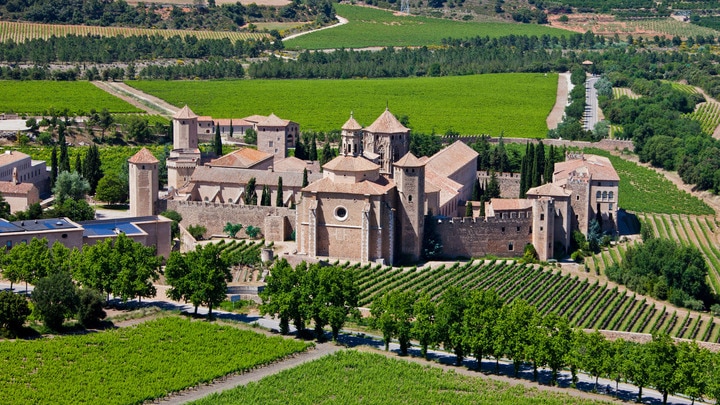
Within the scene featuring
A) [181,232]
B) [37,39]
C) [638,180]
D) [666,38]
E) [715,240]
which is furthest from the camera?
[666,38]

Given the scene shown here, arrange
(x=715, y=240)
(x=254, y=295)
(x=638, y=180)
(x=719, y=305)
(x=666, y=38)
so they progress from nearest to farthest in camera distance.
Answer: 1. (x=254, y=295)
2. (x=719, y=305)
3. (x=715, y=240)
4. (x=638, y=180)
5. (x=666, y=38)

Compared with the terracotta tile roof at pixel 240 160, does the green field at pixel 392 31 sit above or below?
above

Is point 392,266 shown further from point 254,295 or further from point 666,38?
point 666,38

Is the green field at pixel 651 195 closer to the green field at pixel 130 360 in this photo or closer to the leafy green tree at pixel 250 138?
the leafy green tree at pixel 250 138

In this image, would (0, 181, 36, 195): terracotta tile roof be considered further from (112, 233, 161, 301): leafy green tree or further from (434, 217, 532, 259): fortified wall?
(434, 217, 532, 259): fortified wall

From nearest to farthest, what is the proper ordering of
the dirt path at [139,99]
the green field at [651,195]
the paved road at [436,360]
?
the paved road at [436,360] → the green field at [651,195] → the dirt path at [139,99]

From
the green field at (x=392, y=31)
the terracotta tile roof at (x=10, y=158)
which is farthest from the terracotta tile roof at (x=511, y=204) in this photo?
the green field at (x=392, y=31)

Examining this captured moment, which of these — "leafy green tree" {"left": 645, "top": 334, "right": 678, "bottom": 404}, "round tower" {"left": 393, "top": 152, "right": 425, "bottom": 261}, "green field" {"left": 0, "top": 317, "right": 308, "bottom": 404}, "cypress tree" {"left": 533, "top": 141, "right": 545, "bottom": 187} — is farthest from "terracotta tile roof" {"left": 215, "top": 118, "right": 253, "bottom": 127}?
"leafy green tree" {"left": 645, "top": 334, "right": 678, "bottom": 404}

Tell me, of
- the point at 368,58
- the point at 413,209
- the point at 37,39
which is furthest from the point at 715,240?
the point at 37,39
